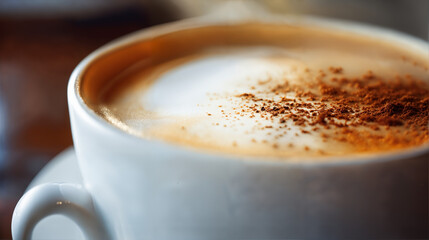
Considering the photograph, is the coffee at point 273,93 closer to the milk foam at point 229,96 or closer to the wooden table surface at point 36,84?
the milk foam at point 229,96

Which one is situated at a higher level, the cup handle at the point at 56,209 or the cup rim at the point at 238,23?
the cup rim at the point at 238,23

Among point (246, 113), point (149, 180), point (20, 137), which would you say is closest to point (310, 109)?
point (246, 113)

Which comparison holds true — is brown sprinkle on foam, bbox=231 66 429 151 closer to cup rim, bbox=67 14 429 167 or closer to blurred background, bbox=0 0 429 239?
cup rim, bbox=67 14 429 167

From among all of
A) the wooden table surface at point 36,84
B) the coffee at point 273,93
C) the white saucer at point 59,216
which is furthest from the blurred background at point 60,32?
the coffee at point 273,93

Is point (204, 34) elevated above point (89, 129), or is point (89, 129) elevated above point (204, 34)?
point (204, 34)

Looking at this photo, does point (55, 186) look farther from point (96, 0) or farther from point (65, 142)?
point (96, 0)

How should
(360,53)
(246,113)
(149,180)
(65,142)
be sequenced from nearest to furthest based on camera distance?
(149,180), (246,113), (360,53), (65,142)
